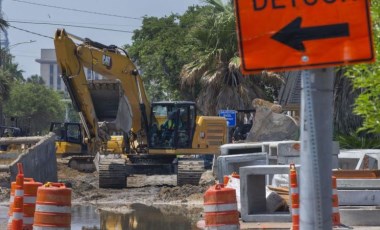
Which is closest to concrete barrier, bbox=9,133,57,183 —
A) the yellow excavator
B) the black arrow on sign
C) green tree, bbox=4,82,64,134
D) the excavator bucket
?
the yellow excavator

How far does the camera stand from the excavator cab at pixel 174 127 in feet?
93.1

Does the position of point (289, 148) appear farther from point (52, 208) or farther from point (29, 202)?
point (52, 208)

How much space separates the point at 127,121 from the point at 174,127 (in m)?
1.91

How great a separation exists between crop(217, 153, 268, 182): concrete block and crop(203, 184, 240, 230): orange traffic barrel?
7.39 metres

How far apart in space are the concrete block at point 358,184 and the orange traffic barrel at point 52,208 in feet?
17.4

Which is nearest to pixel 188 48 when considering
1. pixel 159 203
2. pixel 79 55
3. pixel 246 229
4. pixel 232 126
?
pixel 232 126

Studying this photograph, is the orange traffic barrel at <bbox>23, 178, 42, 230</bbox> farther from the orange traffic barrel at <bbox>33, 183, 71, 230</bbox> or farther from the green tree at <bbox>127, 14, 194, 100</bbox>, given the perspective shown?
the green tree at <bbox>127, 14, 194, 100</bbox>

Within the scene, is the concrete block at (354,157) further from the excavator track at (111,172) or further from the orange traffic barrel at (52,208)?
the excavator track at (111,172)

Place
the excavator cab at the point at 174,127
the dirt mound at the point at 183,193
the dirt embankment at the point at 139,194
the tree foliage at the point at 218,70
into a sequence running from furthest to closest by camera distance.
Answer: the tree foliage at the point at 218,70, the excavator cab at the point at 174,127, the dirt mound at the point at 183,193, the dirt embankment at the point at 139,194

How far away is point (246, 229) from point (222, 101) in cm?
2723

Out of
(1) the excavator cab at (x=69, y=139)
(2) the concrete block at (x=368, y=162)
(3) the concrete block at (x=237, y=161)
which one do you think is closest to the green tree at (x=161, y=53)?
(1) the excavator cab at (x=69, y=139)

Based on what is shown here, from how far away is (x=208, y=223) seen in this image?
36.9 feet

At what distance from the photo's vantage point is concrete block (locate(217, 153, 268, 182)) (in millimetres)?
18688

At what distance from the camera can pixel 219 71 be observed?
132 ft
